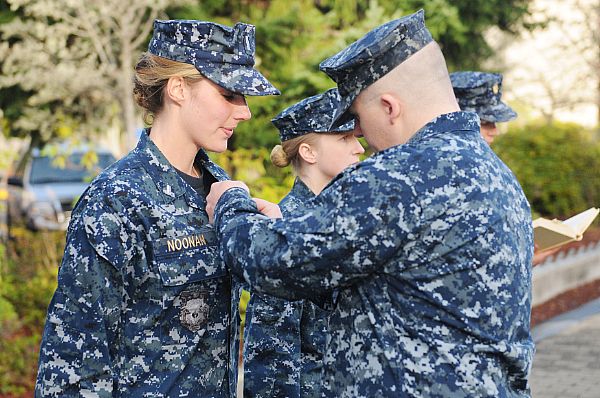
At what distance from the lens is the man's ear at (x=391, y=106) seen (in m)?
2.65

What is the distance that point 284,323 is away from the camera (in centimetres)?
381

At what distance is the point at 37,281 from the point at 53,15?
7.35 meters

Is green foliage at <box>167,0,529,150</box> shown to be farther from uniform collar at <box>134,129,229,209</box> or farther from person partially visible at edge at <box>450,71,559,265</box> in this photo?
uniform collar at <box>134,129,229,209</box>

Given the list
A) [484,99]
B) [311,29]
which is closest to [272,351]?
[484,99]

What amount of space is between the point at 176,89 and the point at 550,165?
14.4 m

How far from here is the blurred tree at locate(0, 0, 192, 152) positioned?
47.2 ft

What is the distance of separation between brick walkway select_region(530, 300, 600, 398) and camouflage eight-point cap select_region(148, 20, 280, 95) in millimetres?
4648

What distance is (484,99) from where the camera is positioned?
20.5 feet

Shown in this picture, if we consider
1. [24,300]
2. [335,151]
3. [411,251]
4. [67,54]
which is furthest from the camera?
[67,54]

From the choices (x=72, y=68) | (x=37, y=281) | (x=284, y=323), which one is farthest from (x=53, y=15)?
(x=284, y=323)

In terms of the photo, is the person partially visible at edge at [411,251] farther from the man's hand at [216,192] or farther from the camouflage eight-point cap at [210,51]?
the camouflage eight-point cap at [210,51]

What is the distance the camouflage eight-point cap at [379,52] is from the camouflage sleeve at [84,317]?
0.82 meters

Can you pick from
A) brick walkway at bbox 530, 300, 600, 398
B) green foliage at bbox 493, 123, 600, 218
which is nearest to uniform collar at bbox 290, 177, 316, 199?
brick walkway at bbox 530, 300, 600, 398

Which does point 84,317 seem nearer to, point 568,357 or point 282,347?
point 282,347
